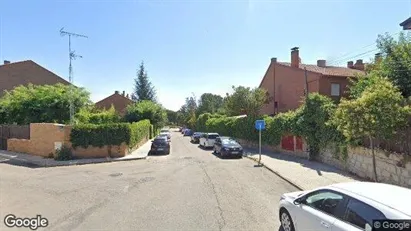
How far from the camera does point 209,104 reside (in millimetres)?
87188

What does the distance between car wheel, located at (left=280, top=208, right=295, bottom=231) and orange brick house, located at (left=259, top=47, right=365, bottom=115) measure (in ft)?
68.8

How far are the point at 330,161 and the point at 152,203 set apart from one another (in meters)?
11.0

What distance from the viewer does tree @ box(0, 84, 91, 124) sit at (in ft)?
95.8

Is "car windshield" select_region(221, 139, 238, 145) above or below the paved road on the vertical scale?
above

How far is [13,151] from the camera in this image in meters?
25.6

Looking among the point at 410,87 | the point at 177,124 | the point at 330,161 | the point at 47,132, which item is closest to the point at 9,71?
the point at 47,132

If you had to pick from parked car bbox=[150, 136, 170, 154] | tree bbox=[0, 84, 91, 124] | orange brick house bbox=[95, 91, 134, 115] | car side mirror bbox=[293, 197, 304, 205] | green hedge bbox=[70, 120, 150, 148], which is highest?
orange brick house bbox=[95, 91, 134, 115]

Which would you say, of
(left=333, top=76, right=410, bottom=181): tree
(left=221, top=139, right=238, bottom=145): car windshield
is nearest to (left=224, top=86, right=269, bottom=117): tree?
(left=221, top=139, right=238, bottom=145): car windshield

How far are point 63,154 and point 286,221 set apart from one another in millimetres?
18346

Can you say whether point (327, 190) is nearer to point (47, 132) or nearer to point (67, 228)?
point (67, 228)

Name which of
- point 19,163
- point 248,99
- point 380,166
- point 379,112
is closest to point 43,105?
point 19,163

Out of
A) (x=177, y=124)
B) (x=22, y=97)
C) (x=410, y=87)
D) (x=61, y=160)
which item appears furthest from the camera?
(x=177, y=124)

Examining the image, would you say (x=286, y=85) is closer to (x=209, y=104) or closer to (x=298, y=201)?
(x=298, y=201)

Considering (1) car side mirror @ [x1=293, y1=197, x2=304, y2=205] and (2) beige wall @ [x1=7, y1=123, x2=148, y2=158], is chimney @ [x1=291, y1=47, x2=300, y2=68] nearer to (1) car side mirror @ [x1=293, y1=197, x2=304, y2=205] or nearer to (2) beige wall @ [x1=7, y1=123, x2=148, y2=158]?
(2) beige wall @ [x1=7, y1=123, x2=148, y2=158]
